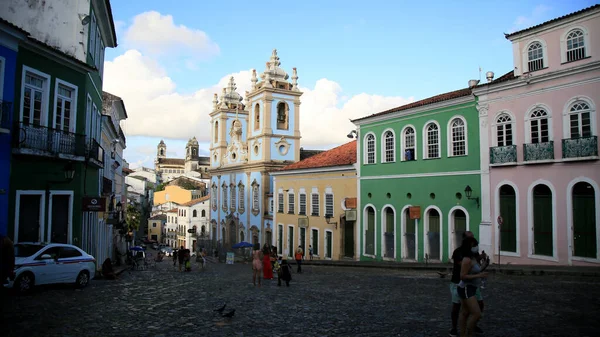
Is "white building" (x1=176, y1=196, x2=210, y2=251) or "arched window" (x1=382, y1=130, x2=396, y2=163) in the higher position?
"arched window" (x1=382, y1=130, x2=396, y2=163)

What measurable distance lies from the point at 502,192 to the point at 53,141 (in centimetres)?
1773

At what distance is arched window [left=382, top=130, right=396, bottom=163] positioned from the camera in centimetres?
2713

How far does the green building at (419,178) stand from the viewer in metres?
22.9

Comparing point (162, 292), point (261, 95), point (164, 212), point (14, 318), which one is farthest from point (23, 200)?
point (164, 212)

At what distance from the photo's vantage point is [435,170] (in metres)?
24.4

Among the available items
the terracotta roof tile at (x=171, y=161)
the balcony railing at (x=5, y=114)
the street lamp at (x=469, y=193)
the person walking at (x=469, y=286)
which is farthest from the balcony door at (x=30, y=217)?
the terracotta roof tile at (x=171, y=161)

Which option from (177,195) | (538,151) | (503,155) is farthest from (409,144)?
(177,195)

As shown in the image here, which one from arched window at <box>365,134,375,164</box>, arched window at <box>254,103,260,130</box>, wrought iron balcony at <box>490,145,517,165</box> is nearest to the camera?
wrought iron balcony at <box>490,145,517,165</box>

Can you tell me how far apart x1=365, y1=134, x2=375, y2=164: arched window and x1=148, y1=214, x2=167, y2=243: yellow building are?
70.7 metres

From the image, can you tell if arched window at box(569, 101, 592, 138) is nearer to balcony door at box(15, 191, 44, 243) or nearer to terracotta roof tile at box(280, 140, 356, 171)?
terracotta roof tile at box(280, 140, 356, 171)

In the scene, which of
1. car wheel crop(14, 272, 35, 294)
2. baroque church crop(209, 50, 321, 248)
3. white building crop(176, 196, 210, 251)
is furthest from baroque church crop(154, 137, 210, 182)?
car wheel crop(14, 272, 35, 294)

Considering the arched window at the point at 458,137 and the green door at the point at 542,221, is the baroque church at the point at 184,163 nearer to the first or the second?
the arched window at the point at 458,137

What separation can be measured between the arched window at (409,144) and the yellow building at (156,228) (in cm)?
7380

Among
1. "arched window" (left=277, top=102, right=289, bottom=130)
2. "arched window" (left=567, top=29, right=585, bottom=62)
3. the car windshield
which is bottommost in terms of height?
the car windshield
